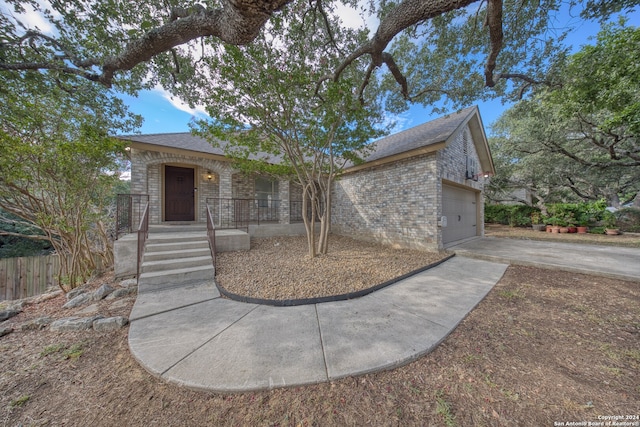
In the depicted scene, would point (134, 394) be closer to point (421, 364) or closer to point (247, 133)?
point (421, 364)

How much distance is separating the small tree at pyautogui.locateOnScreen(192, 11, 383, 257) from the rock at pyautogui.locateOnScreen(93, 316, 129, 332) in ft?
11.7

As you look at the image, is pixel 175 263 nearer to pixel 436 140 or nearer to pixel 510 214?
pixel 436 140

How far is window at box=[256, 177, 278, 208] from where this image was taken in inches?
366

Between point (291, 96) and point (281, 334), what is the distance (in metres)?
4.63

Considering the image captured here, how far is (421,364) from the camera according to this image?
1957mm

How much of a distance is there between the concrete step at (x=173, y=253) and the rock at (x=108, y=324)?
168cm

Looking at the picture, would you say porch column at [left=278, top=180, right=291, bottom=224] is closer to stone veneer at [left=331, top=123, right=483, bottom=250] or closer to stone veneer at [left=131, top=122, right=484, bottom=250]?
stone veneer at [left=131, top=122, right=484, bottom=250]

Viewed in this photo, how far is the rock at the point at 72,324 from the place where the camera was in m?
2.57

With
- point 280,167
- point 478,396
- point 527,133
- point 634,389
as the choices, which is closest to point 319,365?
point 478,396

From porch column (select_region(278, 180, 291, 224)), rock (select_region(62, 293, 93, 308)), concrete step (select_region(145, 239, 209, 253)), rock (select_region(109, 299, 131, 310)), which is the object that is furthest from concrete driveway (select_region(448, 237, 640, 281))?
rock (select_region(62, 293, 93, 308))

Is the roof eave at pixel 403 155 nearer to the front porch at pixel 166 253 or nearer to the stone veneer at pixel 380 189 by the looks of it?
the stone veneer at pixel 380 189

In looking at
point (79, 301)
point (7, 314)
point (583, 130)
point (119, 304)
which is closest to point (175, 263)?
point (119, 304)

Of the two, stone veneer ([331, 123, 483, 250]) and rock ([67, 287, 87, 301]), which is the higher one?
stone veneer ([331, 123, 483, 250])

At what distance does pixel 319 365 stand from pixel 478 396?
1.30 m
